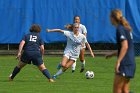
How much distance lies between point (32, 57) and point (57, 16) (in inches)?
476

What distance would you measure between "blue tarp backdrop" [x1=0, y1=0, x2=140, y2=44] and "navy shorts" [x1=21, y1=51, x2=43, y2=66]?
1161 cm

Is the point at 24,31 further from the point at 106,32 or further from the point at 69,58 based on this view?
the point at 69,58

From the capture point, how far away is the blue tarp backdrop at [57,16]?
2728 cm

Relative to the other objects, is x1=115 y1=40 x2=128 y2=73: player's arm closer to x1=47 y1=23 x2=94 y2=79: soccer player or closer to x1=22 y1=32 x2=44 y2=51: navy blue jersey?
x1=22 y1=32 x2=44 y2=51: navy blue jersey

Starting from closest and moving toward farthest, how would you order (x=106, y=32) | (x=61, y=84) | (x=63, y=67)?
(x=61, y=84) → (x=63, y=67) → (x=106, y=32)

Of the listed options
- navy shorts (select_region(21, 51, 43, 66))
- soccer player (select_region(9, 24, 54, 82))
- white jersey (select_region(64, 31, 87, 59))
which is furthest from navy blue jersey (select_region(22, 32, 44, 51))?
white jersey (select_region(64, 31, 87, 59))

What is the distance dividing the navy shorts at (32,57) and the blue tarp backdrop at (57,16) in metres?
11.6

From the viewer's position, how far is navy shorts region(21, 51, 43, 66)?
1556 centimetres

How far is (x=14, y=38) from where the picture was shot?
27594mm

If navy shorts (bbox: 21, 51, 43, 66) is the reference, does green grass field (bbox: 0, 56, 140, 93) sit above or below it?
below

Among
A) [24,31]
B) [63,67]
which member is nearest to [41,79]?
[63,67]

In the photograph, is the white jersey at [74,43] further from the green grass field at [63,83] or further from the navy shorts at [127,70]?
the navy shorts at [127,70]

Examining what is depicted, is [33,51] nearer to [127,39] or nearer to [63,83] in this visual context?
[63,83]

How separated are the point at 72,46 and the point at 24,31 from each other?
10.8 m
